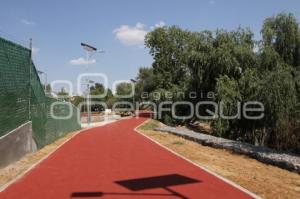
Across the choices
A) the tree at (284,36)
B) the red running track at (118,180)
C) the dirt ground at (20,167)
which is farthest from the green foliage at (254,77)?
the dirt ground at (20,167)

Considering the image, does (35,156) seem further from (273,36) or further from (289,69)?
(273,36)

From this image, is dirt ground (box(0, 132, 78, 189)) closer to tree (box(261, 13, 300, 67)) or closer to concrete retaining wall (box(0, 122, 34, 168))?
concrete retaining wall (box(0, 122, 34, 168))

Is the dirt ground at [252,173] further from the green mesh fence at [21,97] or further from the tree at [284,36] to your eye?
the tree at [284,36]

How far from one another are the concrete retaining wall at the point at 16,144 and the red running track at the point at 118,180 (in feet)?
3.27

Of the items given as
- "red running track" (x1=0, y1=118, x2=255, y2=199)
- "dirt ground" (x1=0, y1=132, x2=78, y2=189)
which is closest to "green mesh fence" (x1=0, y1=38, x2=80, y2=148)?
"dirt ground" (x1=0, y1=132, x2=78, y2=189)

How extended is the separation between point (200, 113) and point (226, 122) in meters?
9.91

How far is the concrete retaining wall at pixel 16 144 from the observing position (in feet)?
42.2

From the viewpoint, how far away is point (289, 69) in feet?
90.3

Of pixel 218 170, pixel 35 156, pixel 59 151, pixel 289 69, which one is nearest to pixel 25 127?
pixel 35 156

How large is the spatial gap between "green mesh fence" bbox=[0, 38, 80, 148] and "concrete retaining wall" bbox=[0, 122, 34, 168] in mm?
213

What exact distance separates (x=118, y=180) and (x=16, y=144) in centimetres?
539

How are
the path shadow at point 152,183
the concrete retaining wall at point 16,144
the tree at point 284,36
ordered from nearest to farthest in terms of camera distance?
1. the path shadow at point 152,183
2. the concrete retaining wall at point 16,144
3. the tree at point 284,36

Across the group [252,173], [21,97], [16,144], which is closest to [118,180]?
[252,173]

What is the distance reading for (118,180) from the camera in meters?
10.6
